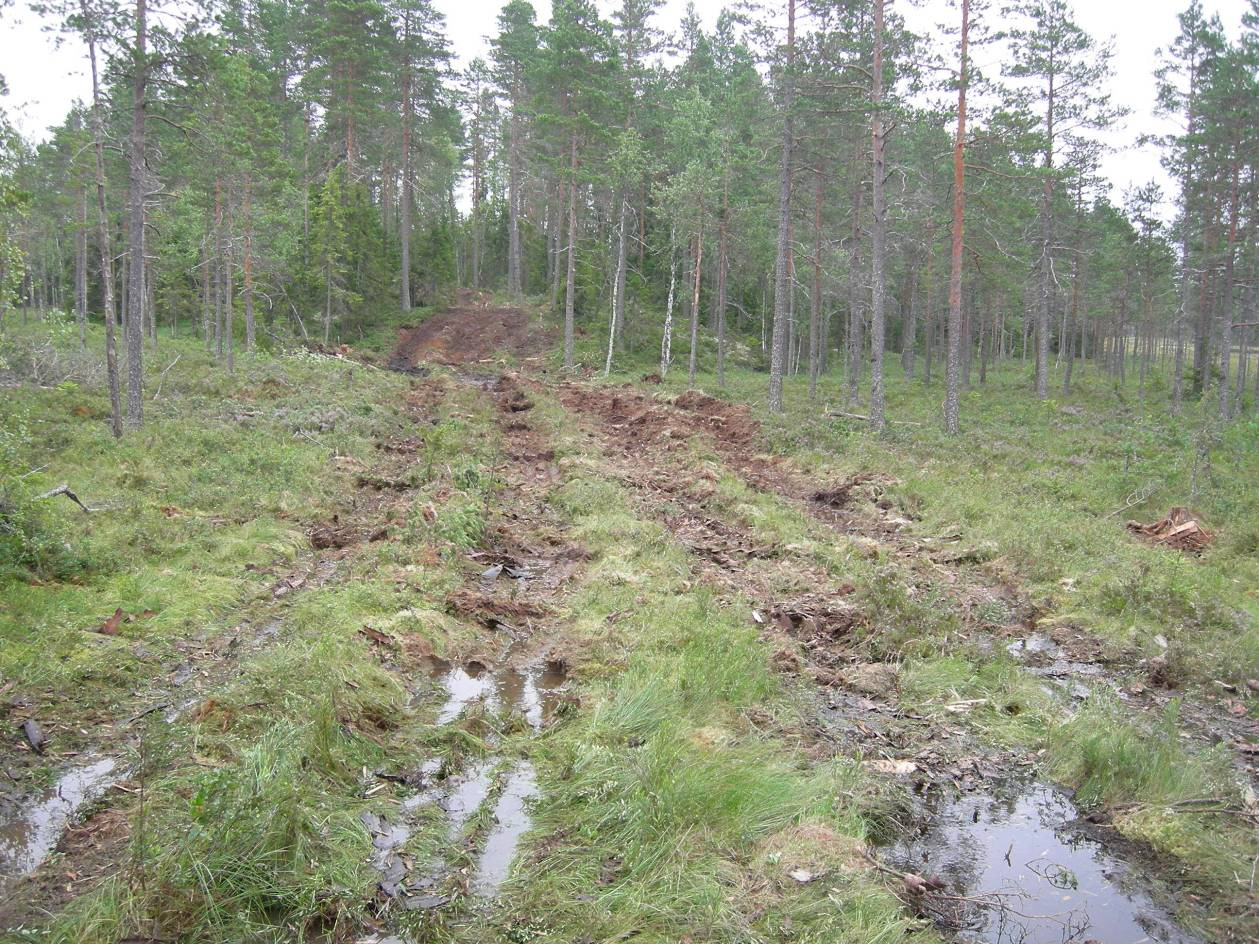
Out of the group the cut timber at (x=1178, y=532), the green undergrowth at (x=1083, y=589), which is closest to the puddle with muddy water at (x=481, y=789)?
the green undergrowth at (x=1083, y=589)

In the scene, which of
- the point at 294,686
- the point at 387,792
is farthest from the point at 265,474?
the point at 387,792

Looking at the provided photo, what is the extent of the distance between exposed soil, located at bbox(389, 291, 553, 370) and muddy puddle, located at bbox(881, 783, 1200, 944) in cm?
3330

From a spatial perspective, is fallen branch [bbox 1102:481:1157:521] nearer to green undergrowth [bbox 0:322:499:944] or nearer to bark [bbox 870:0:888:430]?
bark [bbox 870:0:888:430]

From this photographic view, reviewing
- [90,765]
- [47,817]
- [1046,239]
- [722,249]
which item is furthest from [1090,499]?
[722,249]

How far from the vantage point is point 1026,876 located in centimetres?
523

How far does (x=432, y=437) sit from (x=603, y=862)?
15.5 metres

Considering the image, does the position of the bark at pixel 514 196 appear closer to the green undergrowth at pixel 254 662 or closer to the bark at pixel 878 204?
the bark at pixel 878 204

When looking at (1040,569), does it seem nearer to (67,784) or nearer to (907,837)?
(907,837)

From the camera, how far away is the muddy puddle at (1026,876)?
470cm

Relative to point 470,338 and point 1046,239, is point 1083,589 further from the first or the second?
point 470,338

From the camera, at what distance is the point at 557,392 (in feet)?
98.5

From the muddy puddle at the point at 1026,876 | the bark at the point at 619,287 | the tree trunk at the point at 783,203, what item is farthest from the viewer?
the bark at the point at 619,287

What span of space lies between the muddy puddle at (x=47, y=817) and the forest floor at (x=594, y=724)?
0.09ft

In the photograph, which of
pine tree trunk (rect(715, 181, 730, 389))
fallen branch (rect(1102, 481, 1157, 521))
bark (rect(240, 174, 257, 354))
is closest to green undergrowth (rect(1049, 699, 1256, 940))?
fallen branch (rect(1102, 481, 1157, 521))
